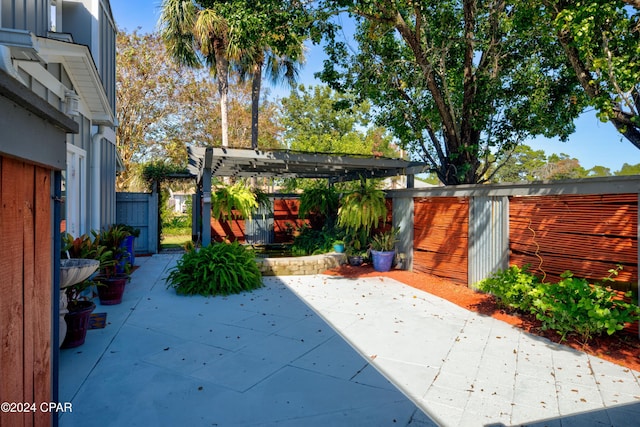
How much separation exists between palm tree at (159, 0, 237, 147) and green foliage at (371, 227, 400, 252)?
5.09m

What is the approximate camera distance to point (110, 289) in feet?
15.0

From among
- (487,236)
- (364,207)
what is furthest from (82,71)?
(487,236)

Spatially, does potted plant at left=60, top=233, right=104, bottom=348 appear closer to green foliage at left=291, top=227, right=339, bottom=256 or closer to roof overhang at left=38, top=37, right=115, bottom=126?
roof overhang at left=38, top=37, right=115, bottom=126

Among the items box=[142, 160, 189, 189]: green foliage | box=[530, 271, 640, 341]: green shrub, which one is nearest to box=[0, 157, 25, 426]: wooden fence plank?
box=[530, 271, 640, 341]: green shrub

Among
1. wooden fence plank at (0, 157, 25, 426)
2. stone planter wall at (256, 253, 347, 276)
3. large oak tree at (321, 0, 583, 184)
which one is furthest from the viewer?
stone planter wall at (256, 253, 347, 276)

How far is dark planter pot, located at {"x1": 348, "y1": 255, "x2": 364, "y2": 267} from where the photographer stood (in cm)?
733

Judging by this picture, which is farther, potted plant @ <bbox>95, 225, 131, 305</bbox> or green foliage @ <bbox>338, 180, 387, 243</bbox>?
green foliage @ <bbox>338, 180, 387, 243</bbox>

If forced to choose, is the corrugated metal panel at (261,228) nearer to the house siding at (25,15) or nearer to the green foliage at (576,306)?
the house siding at (25,15)

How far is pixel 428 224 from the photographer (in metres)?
6.31

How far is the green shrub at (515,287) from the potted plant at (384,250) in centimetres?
248

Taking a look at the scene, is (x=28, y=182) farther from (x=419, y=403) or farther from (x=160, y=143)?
(x=160, y=143)

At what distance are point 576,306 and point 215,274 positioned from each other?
14.3 ft

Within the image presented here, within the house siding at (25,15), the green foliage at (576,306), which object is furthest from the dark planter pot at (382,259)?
the house siding at (25,15)

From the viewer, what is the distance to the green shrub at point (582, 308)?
10.4ft
